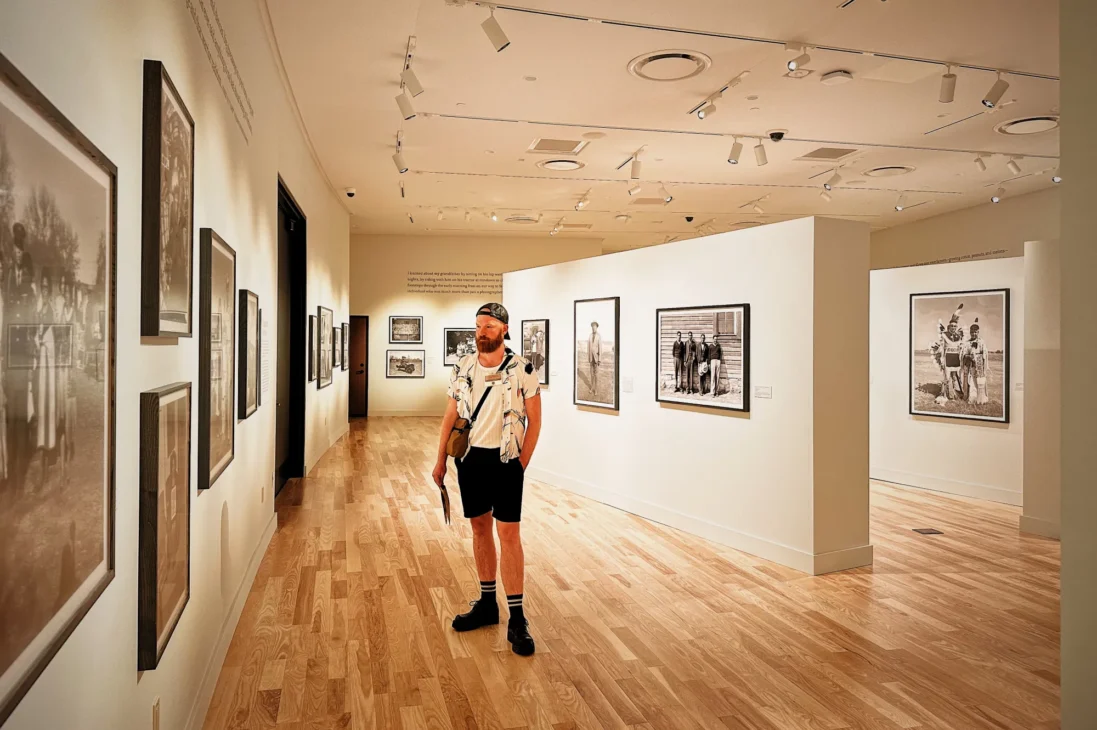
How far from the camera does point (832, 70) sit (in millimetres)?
7035

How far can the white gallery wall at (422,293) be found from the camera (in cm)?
1862

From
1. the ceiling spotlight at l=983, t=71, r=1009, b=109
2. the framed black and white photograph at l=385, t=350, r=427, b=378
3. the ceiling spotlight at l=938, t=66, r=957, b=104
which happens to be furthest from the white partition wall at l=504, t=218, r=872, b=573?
the framed black and white photograph at l=385, t=350, r=427, b=378

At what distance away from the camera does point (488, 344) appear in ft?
15.2

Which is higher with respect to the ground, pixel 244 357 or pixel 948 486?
pixel 244 357

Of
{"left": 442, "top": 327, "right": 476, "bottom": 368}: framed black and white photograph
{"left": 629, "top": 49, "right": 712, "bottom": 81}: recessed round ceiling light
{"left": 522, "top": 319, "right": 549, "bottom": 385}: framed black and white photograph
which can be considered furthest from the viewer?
{"left": 442, "top": 327, "right": 476, "bottom": 368}: framed black and white photograph

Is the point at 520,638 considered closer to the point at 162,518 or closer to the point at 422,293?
the point at 162,518

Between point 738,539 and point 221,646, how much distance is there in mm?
4475

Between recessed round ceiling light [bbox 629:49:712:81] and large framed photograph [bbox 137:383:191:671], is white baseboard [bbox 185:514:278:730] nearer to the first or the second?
large framed photograph [bbox 137:383:191:671]

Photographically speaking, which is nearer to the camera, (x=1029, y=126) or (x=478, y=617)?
(x=478, y=617)

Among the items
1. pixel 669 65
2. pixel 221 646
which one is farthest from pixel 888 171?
pixel 221 646

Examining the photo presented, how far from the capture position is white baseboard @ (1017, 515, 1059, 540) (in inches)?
292

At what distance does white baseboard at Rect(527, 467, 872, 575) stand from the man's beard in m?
3.36

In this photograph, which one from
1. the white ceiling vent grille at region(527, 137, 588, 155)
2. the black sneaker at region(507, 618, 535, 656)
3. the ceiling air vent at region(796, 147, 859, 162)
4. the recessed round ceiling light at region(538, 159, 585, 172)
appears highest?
the ceiling air vent at region(796, 147, 859, 162)

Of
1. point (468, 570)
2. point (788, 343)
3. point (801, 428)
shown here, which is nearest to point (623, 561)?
point (468, 570)
